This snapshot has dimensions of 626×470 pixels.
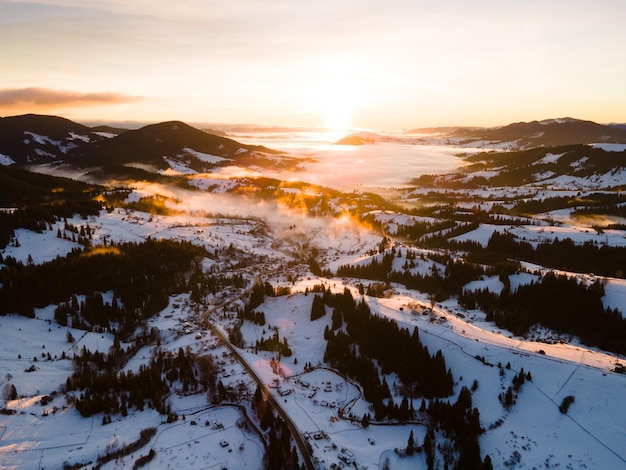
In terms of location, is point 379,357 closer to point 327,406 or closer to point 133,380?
point 327,406

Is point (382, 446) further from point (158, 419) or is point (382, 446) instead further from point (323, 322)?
point (323, 322)

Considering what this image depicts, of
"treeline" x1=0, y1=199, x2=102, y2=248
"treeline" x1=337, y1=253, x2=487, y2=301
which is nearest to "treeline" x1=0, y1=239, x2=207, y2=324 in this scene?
"treeline" x1=0, y1=199, x2=102, y2=248

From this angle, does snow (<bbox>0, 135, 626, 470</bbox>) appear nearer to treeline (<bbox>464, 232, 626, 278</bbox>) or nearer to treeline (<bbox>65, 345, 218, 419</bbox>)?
treeline (<bbox>65, 345, 218, 419</bbox>)

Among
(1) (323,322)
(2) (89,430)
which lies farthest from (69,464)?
(1) (323,322)

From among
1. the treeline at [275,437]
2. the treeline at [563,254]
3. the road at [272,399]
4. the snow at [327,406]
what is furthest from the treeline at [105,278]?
the treeline at [563,254]

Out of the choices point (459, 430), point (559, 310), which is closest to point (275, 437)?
point (459, 430)
